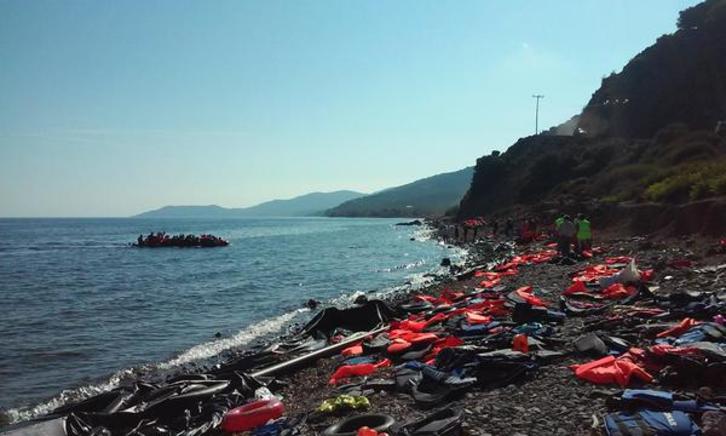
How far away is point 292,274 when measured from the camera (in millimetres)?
33156

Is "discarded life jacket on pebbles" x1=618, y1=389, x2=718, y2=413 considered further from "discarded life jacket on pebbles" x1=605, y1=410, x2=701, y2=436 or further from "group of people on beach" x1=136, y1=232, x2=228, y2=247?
"group of people on beach" x1=136, y1=232, x2=228, y2=247

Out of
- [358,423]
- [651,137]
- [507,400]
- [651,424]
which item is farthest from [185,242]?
[651,424]

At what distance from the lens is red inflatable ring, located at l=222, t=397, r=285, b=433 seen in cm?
736

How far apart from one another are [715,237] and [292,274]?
72.1 ft

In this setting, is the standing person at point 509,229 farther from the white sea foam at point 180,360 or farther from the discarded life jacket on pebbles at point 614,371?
the discarded life jacket on pebbles at point 614,371

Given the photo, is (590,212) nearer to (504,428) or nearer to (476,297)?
(476,297)

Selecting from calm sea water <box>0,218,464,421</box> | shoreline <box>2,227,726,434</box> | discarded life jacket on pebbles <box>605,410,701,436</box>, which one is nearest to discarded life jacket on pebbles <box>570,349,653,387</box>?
shoreline <box>2,227,726,434</box>

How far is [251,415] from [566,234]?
1592cm

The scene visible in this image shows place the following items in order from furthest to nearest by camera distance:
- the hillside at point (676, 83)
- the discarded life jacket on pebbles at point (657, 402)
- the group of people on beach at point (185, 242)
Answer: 1. the group of people on beach at point (185, 242)
2. the hillside at point (676, 83)
3. the discarded life jacket on pebbles at point (657, 402)

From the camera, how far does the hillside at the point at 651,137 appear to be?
98.7ft

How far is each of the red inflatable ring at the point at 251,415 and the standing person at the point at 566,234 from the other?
1542 cm

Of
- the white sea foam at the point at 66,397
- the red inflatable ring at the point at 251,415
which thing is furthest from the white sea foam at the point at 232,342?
the red inflatable ring at the point at 251,415

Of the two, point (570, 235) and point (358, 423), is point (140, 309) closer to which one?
point (570, 235)

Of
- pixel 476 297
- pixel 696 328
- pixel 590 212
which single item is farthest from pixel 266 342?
pixel 590 212
